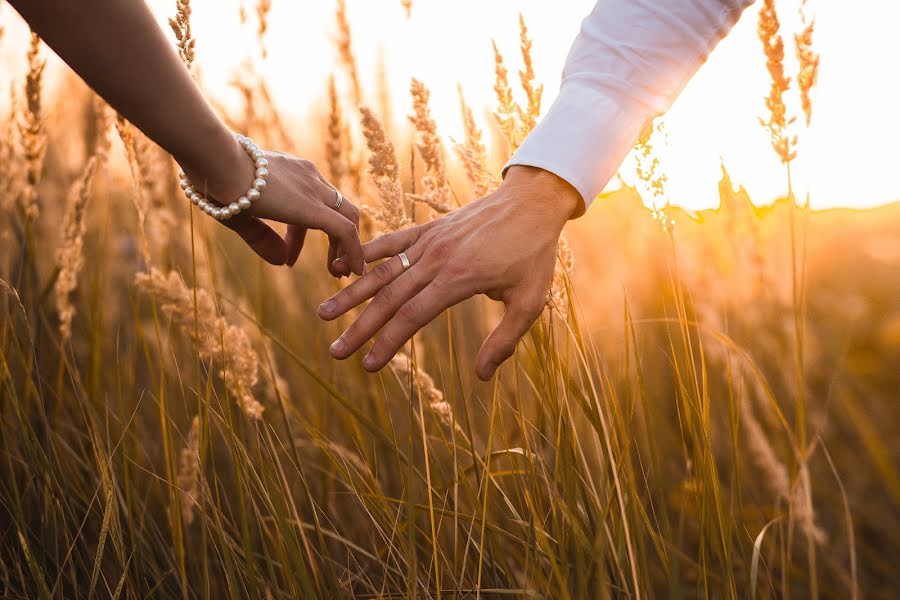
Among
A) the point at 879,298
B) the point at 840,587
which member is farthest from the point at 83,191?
the point at 879,298

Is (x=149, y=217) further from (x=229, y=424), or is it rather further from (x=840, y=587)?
(x=840, y=587)

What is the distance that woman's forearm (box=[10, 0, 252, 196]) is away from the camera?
89 centimetres

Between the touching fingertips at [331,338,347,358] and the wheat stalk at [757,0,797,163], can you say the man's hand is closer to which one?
the touching fingertips at [331,338,347,358]

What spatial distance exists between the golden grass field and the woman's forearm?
19cm

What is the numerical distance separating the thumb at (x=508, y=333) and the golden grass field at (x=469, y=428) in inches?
1.4

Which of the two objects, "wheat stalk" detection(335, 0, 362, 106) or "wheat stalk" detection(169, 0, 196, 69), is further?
"wheat stalk" detection(335, 0, 362, 106)

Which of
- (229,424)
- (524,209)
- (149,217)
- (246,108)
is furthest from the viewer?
(246,108)

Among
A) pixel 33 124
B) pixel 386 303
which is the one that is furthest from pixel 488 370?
pixel 33 124

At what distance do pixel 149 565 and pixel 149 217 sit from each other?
874mm

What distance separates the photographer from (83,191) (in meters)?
1.40

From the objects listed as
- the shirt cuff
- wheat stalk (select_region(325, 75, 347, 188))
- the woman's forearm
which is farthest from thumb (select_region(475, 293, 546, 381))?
wheat stalk (select_region(325, 75, 347, 188))

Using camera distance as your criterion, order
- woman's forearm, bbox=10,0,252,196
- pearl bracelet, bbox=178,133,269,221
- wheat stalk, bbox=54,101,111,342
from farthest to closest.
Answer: wheat stalk, bbox=54,101,111,342, pearl bracelet, bbox=178,133,269,221, woman's forearm, bbox=10,0,252,196

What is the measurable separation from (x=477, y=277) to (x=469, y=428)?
23 centimetres

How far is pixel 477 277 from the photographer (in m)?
1.11
